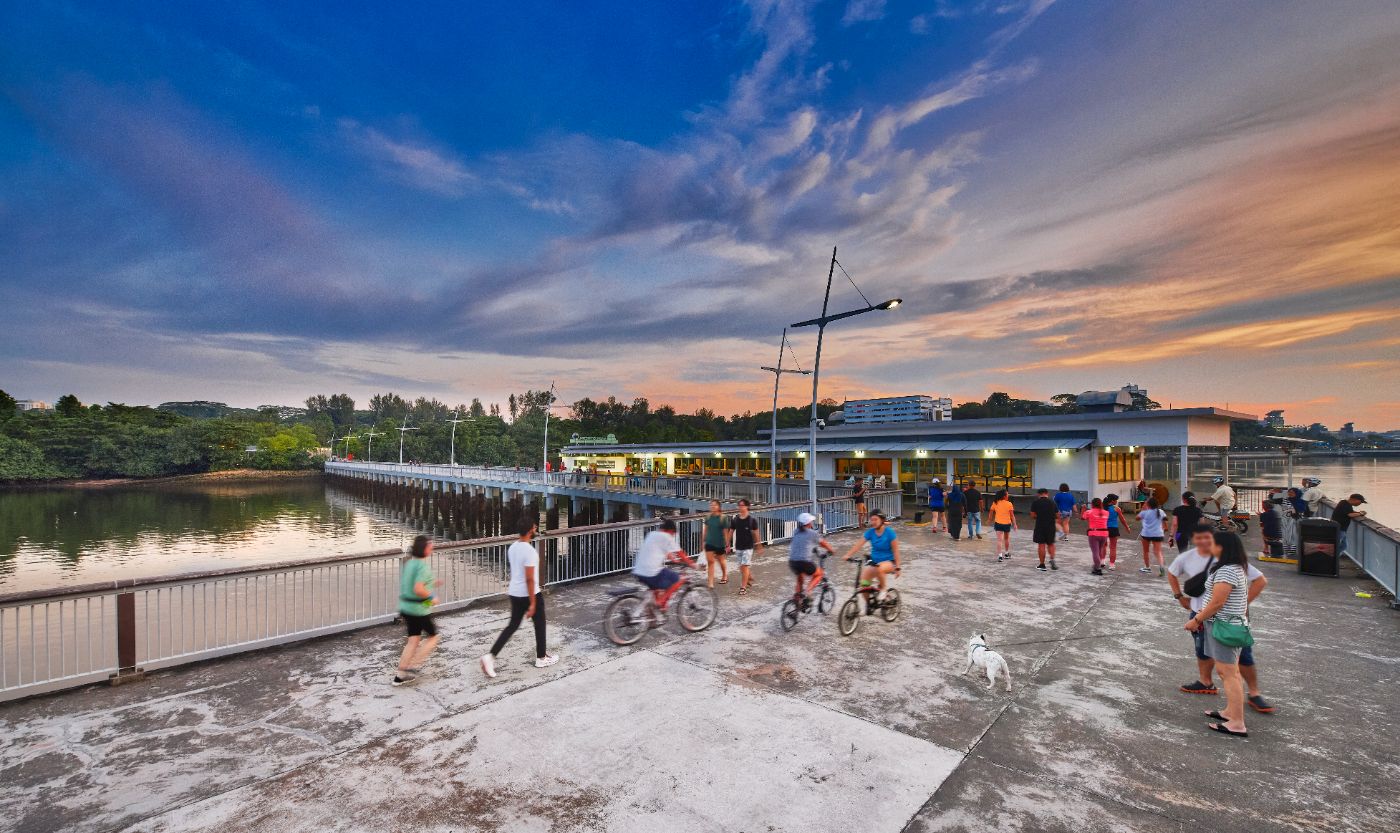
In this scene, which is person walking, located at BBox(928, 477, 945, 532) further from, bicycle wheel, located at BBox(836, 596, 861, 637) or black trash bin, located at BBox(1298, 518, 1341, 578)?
bicycle wheel, located at BBox(836, 596, 861, 637)

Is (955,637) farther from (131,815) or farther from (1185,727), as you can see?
Result: (131,815)

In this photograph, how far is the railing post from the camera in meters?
6.55

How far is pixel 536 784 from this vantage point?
4.71 metres

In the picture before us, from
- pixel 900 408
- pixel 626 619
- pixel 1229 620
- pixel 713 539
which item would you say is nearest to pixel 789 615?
pixel 626 619

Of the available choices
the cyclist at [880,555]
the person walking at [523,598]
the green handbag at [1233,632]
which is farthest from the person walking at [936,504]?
the person walking at [523,598]

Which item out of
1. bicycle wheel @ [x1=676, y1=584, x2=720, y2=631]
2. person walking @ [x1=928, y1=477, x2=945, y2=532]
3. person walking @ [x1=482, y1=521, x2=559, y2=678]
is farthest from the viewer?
person walking @ [x1=928, y1=477, x2=945, y2=532]

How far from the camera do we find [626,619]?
806 cm

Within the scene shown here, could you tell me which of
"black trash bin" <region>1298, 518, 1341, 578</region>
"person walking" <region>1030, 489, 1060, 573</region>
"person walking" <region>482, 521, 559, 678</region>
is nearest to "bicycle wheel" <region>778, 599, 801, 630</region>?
"person walking" <region>482, 521, 559, 678</region>

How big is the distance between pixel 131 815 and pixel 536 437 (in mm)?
120734

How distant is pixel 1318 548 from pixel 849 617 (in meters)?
11.5

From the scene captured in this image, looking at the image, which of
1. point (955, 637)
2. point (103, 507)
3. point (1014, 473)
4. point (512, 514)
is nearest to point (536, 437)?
point (103, 507)

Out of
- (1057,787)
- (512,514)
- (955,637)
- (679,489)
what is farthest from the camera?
(512,514)

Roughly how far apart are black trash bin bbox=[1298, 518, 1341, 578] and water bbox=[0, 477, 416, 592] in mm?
33691

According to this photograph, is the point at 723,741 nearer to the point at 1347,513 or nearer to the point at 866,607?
the point at 866,607
